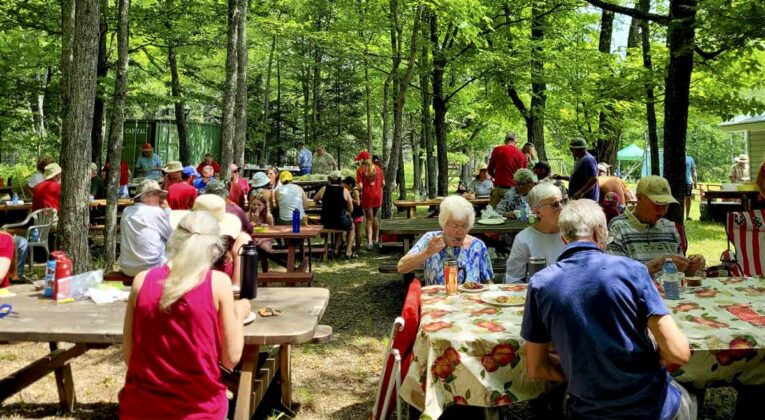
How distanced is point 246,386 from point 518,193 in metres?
5.55

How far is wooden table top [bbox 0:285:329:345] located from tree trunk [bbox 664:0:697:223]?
14.6ft

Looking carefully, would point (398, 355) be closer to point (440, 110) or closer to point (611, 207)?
point (611, 207)

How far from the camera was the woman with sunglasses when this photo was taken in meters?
4.12

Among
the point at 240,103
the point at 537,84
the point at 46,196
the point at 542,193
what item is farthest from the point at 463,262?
the point at 537,84

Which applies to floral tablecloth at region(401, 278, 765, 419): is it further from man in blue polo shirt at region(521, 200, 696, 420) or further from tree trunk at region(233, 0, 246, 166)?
tree trunk at region(233, 0, 246, 166)

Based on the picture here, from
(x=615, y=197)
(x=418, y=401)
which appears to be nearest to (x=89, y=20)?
(x=418, y=401)

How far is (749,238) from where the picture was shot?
5039mm

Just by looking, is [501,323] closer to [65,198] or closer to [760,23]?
[760,23]

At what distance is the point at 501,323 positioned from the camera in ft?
9.02

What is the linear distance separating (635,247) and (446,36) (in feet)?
36.5

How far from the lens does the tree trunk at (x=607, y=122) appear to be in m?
13.8

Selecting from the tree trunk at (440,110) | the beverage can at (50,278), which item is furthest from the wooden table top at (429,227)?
the tree trunk at (440,110)

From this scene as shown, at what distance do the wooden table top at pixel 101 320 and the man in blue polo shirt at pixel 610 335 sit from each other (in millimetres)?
1261

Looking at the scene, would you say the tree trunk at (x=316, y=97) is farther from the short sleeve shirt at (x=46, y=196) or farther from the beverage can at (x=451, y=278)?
the beverage can at (x=451, y=278)
